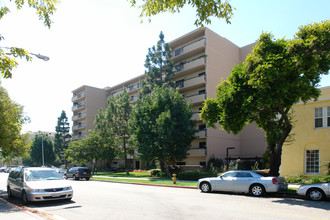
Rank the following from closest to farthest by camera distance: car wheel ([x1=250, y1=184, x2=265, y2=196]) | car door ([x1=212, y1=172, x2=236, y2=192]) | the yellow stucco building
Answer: car wheel ([x1=250, y1=184, x2=265, y2=196]) < car door ([x1=212, y1=172, x2=236, y2=192]) < the yellow stucco building

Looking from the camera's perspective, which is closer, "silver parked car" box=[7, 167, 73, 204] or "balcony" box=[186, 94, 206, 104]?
"silver parked car" box=[7, 167, 73, 204]

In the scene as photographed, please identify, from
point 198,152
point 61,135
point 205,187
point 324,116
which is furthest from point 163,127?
point 61,135

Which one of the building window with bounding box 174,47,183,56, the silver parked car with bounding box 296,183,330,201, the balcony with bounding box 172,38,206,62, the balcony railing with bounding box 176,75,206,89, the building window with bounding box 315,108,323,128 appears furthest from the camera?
the building window with bounding box 174,47,183,56

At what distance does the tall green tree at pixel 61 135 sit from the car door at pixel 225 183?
58673 mm

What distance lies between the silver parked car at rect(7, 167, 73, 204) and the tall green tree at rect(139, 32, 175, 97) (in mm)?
23749

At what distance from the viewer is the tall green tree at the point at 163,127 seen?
26.0 metres

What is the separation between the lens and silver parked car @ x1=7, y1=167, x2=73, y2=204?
10578 millimetres

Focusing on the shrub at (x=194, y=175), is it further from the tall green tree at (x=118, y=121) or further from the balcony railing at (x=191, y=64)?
the balcony railing at (x=191, y=64)

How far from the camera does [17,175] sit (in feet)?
41.2

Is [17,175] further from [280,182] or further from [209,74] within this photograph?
[209,74]

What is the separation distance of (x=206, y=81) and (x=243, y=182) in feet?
71.9

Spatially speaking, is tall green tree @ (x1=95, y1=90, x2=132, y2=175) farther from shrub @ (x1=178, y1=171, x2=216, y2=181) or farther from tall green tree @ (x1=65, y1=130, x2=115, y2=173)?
shrub @ (x1=178, y1=171, x2=216, y2=181)

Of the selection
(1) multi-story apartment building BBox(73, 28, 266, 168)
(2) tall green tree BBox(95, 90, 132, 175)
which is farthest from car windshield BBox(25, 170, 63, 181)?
(2) tall green tree BBox(95, 90, 132, 175)

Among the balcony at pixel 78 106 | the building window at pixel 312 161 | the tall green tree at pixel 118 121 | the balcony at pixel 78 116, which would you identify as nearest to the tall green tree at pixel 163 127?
the tall green tree at pixel 118 121
